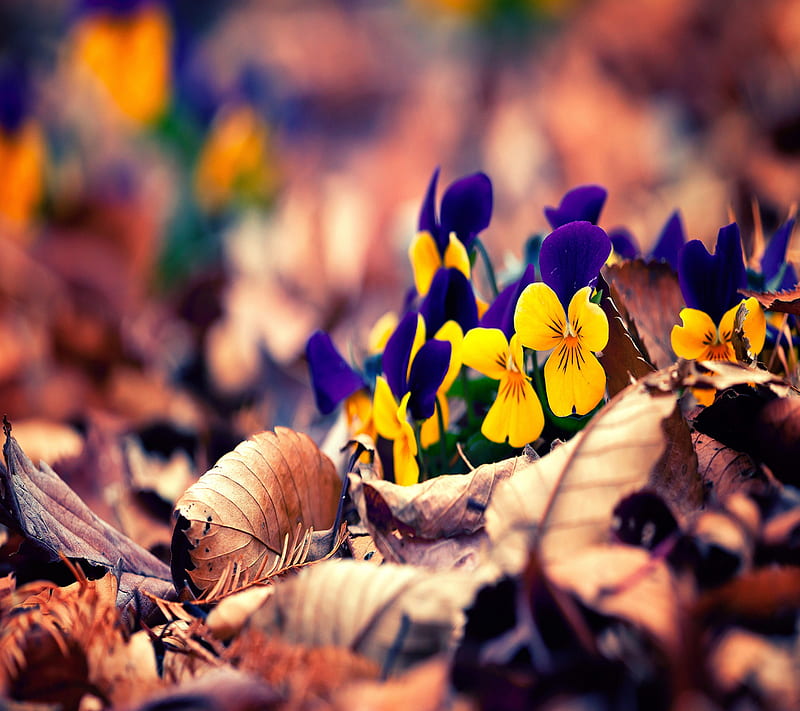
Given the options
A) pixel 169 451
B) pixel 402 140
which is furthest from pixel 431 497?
pixel 402 140

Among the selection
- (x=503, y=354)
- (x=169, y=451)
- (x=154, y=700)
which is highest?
(x=503, y=354)

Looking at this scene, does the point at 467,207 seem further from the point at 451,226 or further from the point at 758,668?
the point at 758,668

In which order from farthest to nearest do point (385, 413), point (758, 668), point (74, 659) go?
point (385, 413) < point (74, 659) < point (758, 668)

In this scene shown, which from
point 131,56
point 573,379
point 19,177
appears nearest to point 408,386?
point 573,379

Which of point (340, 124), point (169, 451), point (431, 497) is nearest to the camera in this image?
point (431, 497)

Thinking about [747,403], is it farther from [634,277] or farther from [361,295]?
[361,295]

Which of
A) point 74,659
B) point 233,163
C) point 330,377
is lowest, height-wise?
point 74,659
